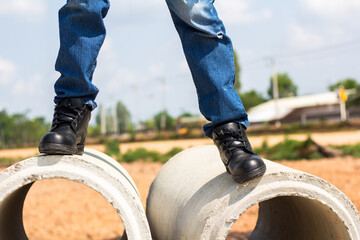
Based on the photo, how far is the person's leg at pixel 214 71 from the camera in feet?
7.88

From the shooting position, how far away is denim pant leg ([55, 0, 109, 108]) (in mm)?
2447

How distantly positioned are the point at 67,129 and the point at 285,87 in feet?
267

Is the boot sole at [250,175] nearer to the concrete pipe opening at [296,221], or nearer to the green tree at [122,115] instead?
the concrete pipe opening at [296,221]

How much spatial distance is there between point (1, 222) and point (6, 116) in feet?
123

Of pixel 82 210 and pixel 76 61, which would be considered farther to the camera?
pixel 82 210

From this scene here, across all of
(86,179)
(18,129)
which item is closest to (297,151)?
(86,179)

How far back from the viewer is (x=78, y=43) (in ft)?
8.06

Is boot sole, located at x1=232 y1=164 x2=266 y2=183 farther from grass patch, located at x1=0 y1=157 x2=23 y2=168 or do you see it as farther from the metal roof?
the metal roof

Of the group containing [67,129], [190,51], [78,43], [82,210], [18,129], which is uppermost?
[78,43]

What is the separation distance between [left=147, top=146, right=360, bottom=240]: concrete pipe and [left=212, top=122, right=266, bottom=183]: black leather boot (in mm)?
72

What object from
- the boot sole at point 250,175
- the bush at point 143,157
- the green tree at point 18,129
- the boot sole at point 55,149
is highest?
the boot sole at point 55,149

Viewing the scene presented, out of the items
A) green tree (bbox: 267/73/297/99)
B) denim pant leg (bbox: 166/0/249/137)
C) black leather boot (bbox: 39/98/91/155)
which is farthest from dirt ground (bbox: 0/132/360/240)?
green tree (bbox: 267/73/297/99)

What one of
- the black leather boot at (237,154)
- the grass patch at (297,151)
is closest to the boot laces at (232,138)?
the black leather boot at (237,154)

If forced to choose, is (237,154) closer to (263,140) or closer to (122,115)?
(263,140)
